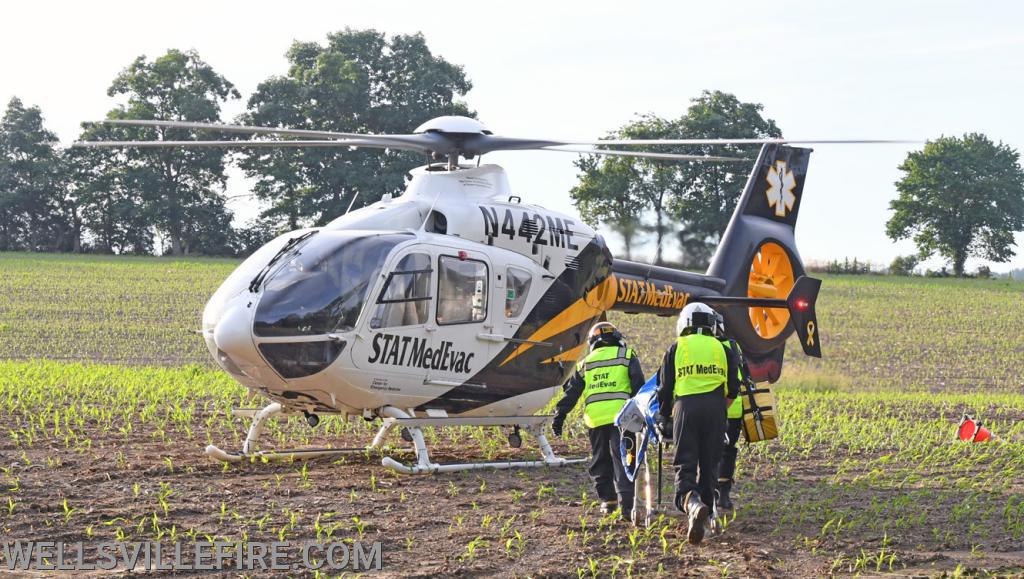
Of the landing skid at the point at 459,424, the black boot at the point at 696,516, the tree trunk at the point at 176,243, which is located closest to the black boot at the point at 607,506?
the black boot at the point at 696,516

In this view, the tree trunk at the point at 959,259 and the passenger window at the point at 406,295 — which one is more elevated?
the tree trunk at the point at 959,259

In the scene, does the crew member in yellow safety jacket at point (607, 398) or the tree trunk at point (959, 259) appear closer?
the crew member in yellow safety jacket at point (607, 398)

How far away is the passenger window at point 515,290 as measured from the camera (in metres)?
12.7

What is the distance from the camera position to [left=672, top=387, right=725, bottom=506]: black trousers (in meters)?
9.18

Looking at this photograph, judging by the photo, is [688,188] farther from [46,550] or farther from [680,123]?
[46,550]

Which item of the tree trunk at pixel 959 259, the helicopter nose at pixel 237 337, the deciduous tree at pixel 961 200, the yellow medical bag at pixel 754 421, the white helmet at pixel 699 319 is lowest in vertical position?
the yellow medical bag at pixel 754 421

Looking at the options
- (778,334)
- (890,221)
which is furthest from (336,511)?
(890,221)

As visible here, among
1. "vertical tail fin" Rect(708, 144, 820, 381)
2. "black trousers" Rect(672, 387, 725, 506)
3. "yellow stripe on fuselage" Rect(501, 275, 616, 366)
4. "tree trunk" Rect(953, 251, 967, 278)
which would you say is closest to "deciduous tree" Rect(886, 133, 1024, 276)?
"tree trunk" Rect(953, 251, 967, 278)

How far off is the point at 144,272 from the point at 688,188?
20385mm

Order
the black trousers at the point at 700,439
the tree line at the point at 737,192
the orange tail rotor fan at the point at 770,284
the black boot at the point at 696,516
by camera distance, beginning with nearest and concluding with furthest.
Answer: the black boot at the point at 696,516 < the black trousers at the point at 700,439 < the orange tail rotor fan at the point at 770,284 < the tree line at the point at 737,192

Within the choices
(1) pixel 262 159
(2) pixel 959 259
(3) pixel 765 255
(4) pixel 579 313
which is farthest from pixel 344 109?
(4) pixel 579 313

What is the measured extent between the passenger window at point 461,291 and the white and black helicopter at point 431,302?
16 mm

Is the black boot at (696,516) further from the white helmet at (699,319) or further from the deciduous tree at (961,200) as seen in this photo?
the deciduous tree at (961,200)

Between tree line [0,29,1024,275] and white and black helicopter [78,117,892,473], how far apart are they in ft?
106
